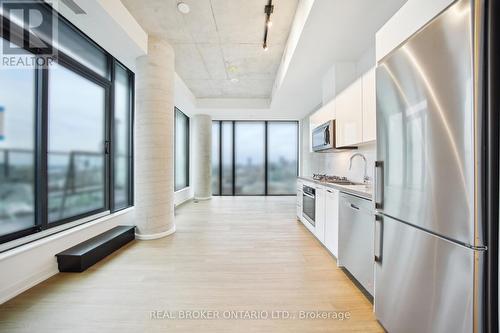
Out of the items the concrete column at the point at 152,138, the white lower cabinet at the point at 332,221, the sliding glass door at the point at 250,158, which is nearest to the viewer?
the white lower cabinet at the point at 332,221

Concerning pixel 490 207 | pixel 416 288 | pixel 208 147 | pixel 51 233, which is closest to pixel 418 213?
pixel 490 207

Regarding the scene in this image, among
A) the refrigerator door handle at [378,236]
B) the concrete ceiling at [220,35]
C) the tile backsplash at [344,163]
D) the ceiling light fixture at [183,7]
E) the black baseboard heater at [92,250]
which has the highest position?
the concrete ceiling at [220,35]

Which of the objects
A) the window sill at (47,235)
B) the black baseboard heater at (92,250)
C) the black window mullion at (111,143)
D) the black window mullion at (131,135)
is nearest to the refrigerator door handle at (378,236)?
the black baseboard heater at (92,250)

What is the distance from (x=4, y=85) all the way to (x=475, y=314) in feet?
12.3

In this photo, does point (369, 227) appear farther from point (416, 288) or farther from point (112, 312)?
point (112, 312)

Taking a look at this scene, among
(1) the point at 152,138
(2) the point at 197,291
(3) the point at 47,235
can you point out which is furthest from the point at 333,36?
(3) the point at 47,235

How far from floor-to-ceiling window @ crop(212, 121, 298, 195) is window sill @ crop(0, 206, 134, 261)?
4702 mm

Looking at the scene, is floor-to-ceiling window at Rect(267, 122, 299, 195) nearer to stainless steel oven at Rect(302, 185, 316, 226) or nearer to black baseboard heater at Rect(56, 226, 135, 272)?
stainless steel oven at Rect(302, 185, 316, 226)

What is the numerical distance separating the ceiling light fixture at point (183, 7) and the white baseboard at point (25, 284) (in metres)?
3.36

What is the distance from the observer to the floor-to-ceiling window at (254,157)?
7.62 m

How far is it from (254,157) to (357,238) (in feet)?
19.0

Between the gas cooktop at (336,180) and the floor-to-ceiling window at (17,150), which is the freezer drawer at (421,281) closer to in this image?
the gas cooktop at (336,180)

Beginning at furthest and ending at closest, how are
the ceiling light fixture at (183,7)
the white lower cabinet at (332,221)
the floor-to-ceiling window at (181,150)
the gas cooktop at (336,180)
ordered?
1. the floor-to-ceiling window at (181,150)
2. the gas cooktop at (336,180)
3. the ceiling light fixture at (183,7)
4. the white lower cabinet at (332,221)

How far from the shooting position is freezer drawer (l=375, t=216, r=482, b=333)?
3.20 ft
